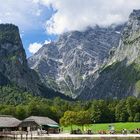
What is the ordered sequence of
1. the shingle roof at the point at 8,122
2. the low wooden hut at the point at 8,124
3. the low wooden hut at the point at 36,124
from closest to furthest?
the low wooden hut at the point at 8,124, the shingle roof at the point at 8,122, the low wooden hut at the point at 36,124

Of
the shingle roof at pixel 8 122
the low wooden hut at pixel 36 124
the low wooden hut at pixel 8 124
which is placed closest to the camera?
the low wooden hut at pixel 8 124

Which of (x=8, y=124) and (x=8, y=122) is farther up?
(x=8, y=122)

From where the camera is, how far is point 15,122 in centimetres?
15250

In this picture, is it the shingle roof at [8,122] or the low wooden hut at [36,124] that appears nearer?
the shingle roof at [8,122]

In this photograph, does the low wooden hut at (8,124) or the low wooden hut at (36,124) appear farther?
the low wooden hut at (36,124)

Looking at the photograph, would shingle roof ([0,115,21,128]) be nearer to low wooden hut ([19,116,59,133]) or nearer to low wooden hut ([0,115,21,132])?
low wooden hut ([0,115,21,132])

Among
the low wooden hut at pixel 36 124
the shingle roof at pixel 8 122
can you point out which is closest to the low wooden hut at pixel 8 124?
the shingle roof at pixel 8 122

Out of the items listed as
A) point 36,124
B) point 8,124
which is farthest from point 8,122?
point 36,124

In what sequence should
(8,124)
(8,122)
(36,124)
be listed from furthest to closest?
(8,122) → (36,124) → (8,124)

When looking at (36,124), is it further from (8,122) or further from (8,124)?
(8,122)

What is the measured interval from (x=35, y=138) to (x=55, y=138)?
7998 mm

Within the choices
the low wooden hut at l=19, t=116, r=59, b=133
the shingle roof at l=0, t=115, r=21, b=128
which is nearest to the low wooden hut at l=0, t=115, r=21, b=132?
the shingle roof at l=0, t=115, r=21, b=128

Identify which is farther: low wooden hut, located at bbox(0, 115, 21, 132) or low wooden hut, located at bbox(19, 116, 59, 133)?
low wooden hut, located at bbox(19, 116, 59, 133)

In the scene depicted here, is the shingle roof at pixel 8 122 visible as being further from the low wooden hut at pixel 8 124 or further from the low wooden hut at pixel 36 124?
the low wooden hut at pixel 36 124
